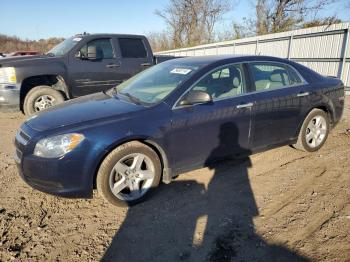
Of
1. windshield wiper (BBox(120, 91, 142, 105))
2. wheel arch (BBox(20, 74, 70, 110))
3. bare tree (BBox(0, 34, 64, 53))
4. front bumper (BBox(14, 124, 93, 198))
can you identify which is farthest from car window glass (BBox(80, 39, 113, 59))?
bare tree (BBox(0, 34, 64, 53))

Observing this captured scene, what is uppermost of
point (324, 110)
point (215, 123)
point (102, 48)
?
point (102, 48)

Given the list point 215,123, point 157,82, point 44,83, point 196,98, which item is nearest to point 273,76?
point 215,123

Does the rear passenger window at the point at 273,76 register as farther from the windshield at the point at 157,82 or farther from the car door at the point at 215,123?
the windshield at the point at 157,82

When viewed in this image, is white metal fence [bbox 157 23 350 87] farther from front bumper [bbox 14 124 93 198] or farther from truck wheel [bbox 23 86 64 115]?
front bumper [bbox 14 124 93 198]

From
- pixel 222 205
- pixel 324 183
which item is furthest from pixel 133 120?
pixel 324 183

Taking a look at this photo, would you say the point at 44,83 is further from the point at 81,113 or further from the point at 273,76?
the point at 273,76

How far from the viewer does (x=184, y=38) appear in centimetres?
3919

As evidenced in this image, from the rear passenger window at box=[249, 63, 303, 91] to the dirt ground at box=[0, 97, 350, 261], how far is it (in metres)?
1.21

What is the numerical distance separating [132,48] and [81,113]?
196 inches

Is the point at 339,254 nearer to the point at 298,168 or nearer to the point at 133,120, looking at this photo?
the point at 298,168

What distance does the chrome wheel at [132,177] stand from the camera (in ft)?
10.9

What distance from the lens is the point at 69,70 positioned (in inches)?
276

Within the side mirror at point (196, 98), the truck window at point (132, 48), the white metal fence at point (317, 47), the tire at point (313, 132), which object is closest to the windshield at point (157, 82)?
the side mirror at point (196, 98)

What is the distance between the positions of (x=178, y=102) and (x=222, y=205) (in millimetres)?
1288
